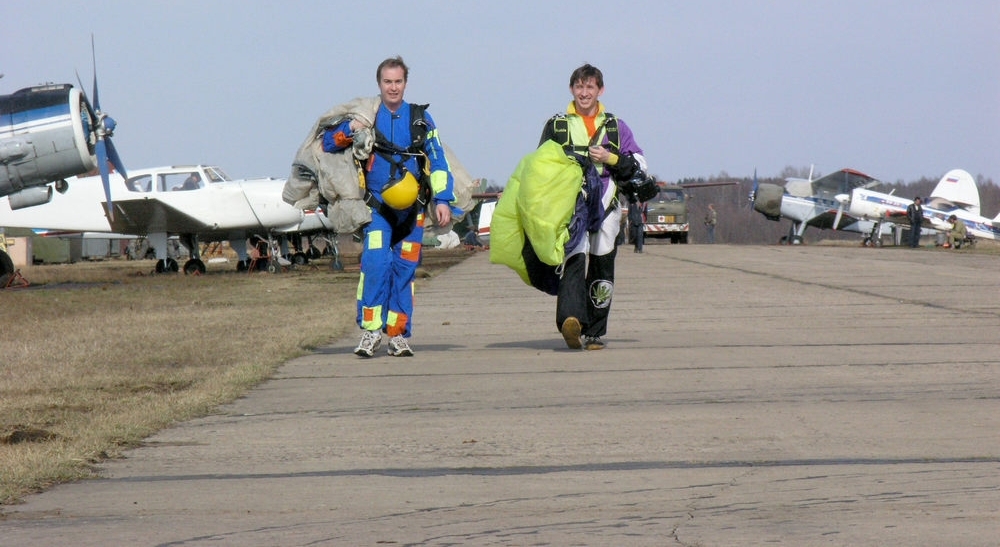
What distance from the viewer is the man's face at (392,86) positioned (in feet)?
25.9

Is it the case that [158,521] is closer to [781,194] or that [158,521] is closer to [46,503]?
[46,503]

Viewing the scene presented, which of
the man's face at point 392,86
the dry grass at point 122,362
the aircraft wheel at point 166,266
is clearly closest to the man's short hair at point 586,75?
the man's face at point 392,86

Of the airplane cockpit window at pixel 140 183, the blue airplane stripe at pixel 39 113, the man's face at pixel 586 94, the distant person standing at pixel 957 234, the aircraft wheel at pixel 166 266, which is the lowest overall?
the aircraft wheel at pixel 166 266

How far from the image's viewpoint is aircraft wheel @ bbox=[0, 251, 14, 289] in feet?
77.8

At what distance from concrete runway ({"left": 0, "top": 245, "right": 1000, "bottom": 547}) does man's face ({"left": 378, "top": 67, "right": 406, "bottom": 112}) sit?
1.74 m

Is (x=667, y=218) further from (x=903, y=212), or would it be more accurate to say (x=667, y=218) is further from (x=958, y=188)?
(x=958, y=188)

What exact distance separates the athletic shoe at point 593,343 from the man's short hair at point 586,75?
1.73 m

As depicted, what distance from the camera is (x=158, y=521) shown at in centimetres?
366

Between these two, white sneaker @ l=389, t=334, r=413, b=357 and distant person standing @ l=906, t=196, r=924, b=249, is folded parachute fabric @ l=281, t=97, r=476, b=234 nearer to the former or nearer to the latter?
white sneaker @ l=389, t=334, r=413, b=357

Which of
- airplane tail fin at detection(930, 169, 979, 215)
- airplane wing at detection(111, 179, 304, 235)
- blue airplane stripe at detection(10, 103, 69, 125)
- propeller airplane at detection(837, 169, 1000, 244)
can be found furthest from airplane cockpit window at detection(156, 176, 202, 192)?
airplane tail fin at detection(930, 169, 979, 215)

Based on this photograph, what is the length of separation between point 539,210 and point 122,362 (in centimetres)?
332

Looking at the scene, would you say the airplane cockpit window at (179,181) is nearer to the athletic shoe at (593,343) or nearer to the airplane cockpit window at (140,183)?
the airplane cockpit window at (140,183)

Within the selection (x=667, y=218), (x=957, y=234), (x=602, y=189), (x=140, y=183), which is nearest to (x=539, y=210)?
(x=602, y=189)

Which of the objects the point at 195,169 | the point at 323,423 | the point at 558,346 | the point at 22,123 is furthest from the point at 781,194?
the point at 323,423
